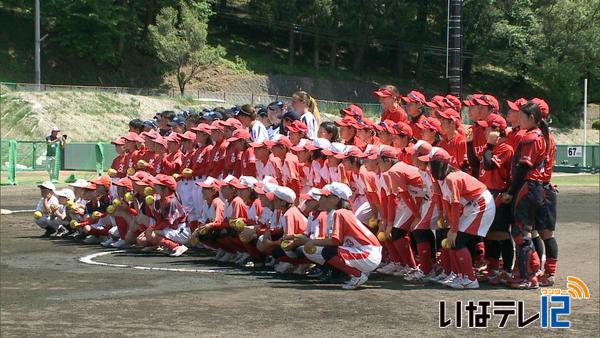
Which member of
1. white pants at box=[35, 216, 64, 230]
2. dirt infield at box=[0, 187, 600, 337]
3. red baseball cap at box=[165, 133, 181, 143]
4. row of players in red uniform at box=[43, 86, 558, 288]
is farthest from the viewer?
white pants at box=[35, 216, 64, 230]

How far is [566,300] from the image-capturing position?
10.5 m

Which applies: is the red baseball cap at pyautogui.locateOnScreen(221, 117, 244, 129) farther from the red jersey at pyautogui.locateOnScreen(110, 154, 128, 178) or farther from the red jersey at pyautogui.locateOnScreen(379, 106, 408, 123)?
the red jersey at pyautogui.locateOnScreen(110, 154, 128, 178)

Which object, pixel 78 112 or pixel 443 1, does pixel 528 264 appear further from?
pixel 443 1

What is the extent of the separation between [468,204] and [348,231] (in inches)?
58.8

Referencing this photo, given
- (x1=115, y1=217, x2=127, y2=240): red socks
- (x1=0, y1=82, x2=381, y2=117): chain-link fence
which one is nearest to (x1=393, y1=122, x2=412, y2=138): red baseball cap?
(x1=115, y1=217, x2=127, y2=240): red socks

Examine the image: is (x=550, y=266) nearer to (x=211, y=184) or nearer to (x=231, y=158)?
(x=211, y=184)

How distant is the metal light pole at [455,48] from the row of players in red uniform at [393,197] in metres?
3.91

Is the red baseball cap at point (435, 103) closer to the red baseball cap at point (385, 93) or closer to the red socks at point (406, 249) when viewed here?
the red baseball cap at point (385, 93)

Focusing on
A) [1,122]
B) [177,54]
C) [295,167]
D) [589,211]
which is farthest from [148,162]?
[177,54]

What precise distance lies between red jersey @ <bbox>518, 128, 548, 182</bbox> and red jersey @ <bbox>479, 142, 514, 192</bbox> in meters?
0.45

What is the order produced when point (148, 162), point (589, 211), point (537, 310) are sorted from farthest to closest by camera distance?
point (589, 211), point (148, 162), point (537, 310)

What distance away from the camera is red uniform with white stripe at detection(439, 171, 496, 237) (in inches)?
446

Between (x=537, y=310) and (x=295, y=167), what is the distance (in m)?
4.56

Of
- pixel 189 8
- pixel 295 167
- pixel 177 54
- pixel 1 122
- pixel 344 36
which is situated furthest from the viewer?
pixel 344 36
